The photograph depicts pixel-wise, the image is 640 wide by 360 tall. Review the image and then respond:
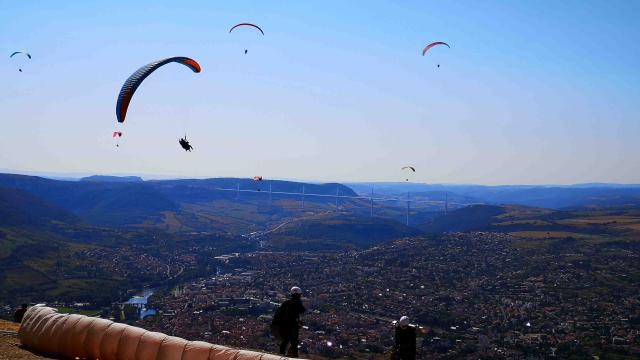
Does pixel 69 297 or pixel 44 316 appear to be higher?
pixel 44 316

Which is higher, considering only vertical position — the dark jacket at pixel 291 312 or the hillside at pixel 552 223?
the dark jacket at pixel 291 312

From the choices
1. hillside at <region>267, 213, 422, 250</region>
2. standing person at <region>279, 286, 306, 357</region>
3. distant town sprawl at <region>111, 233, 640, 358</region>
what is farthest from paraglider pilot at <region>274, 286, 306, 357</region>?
hillside at <region>267, 213, 422, 250</region>

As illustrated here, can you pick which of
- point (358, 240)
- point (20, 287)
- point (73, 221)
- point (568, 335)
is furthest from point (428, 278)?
point (73, 221)

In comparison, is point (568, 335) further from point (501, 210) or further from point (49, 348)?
point (501, 210)

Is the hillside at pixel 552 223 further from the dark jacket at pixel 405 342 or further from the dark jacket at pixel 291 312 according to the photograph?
the dark jacket at pixel 405 342

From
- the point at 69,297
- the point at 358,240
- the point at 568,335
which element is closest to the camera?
the point at 568,335

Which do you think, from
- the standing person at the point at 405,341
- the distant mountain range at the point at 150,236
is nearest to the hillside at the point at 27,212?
the distant mountain range at the point at 150,236

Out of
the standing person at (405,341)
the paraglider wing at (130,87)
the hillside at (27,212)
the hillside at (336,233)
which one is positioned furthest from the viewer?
the hillside at (336,233)

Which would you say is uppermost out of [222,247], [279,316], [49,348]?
[279,316]
